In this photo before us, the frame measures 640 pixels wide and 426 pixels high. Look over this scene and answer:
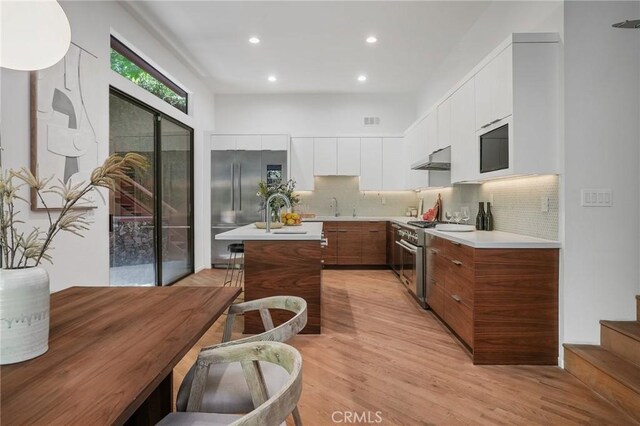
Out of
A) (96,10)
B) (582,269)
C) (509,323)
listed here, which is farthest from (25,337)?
(96,10)

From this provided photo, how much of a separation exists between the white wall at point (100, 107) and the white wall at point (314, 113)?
5.33 ft

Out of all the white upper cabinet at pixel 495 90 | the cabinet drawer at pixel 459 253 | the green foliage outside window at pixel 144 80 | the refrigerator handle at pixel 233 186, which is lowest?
the cabinet drawer at pixel 459 253

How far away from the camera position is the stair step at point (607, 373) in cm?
190

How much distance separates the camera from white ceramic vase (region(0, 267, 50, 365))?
0.86 metres

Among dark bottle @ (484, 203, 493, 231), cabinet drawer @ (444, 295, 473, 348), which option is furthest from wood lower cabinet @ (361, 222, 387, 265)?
cabinet drawer @ (444, 295, 473, 348)

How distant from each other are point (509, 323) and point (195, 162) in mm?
5030

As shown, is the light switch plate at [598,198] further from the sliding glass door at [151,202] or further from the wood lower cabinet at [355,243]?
the sliding glass door at [151,202]

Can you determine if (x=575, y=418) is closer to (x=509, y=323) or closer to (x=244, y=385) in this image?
(x=509, y=323)

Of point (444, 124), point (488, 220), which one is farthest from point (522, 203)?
point (444, 124)

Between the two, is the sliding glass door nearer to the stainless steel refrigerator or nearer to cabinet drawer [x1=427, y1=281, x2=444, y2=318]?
the stainless steel refrigerator

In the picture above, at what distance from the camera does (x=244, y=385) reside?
1239 millimetres

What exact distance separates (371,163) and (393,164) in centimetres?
41

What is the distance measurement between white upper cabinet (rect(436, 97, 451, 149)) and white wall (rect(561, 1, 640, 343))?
4.65 ft

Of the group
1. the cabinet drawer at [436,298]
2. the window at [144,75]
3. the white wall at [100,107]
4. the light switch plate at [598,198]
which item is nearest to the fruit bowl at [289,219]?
the cabinet drawer at [436,298]
